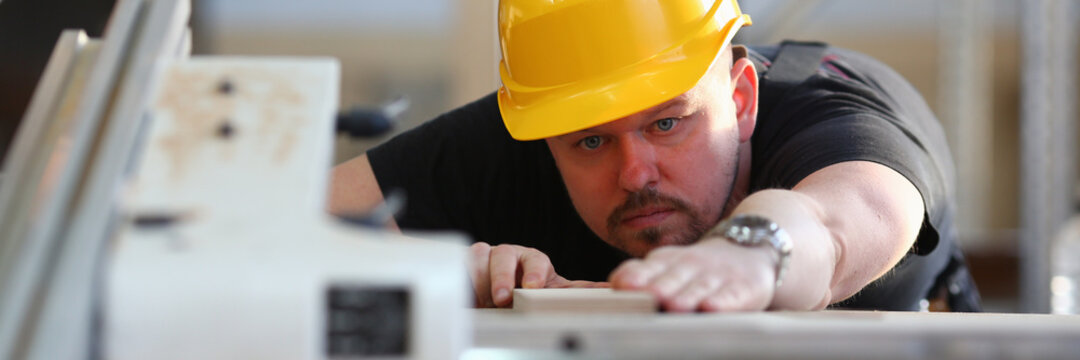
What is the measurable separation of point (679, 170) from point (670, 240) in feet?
0.43

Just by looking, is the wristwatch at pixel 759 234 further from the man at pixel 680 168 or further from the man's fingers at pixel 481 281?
the man's fingers at pixel 481 281

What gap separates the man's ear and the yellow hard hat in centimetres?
14

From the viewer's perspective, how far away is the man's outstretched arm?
2.70 ft

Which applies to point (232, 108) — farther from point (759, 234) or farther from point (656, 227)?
point (656, 227)

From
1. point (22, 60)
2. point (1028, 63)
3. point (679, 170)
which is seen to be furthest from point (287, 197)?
point (22, 60)

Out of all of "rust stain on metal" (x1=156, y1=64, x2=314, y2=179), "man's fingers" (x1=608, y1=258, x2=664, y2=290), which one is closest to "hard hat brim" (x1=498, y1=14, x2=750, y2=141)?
"man's fingers" (x1=608, y1=258, x2=664, y2=290)

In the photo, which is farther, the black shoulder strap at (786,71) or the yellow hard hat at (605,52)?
the black shoulder strap at (786,71)

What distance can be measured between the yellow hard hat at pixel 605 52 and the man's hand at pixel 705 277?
616 mm

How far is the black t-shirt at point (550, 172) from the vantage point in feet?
5.64

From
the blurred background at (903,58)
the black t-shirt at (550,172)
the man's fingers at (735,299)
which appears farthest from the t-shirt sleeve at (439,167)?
the blurred background at (903,58)

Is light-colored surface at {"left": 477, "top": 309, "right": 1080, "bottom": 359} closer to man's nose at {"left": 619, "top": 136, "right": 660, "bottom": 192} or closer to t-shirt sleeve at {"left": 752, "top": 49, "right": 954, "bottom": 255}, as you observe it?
t-shirt sleeve at {"left": 752, "top": 49, "right": 954, "bottom": 255}

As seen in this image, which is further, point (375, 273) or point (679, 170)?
point (679, 170)

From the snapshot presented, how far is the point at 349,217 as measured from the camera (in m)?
0.65

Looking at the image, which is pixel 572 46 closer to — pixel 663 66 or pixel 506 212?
pixel 663 66
